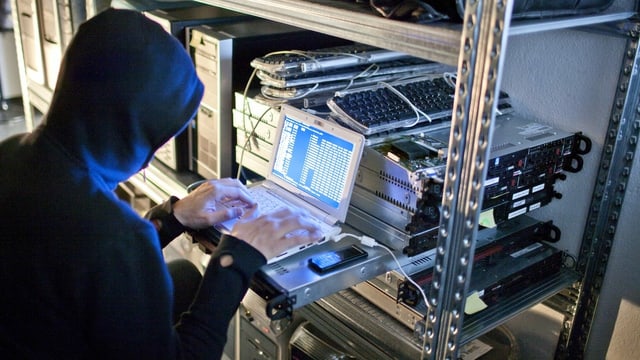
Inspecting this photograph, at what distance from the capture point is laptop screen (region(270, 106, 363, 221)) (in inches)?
49.6

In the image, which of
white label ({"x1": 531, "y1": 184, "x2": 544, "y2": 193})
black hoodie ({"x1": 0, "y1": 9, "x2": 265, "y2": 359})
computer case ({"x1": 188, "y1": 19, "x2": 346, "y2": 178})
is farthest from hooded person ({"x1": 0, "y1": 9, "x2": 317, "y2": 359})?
white label ({"x1": 531, "y1": 184, "x2": 544, "y2": 193})

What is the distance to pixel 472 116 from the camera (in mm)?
896

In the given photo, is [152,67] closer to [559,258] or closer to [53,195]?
[53,195]

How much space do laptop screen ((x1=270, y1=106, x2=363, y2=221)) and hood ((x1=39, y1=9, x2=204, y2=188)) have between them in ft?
1.28

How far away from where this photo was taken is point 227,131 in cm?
161

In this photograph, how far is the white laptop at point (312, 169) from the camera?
126cm

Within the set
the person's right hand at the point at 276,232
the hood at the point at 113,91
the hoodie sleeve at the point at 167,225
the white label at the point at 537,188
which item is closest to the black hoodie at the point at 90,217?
the hood at the point at 113,91

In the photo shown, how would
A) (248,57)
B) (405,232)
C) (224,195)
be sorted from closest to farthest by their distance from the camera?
(405,232)
(224,195)
(248,57)

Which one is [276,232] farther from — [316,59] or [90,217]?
[316,59]

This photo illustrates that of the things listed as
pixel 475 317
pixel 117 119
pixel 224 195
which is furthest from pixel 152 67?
pixel 475 317

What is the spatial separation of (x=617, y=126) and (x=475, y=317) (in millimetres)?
511

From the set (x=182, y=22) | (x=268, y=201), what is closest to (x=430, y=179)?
(x=268, y=201)

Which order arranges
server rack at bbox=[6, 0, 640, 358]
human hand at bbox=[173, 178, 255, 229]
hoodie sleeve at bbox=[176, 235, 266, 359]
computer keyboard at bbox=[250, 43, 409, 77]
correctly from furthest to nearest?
computer keyboard at bbox=[250, 43, 409, 77]
human hand at bbox=[173, 178, 255, 229]
hoodie sleeve at bbox=[176, 235, 266, 359]
server rack at bbox=[6, 0, 640, 358]

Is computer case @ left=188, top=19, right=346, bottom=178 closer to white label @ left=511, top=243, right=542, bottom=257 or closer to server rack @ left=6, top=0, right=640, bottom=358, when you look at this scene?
server rack @ left=6, top=0, right=640, bottom=358
